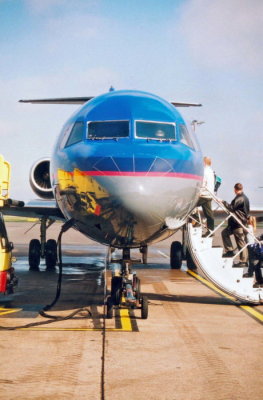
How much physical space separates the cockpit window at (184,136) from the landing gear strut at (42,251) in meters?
8.77

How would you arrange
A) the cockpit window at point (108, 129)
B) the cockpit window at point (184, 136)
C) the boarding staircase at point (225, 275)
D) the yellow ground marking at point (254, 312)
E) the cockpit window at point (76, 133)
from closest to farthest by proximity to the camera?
the cockpit window at point (108, 129), the cockpit window at point (76, 133), the cockpit window at point (184, 136), the yellow ground marking at point (254, 312), the boarding staircase at point (225, 275)

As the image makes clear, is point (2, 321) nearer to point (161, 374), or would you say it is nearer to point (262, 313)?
point (161, 374)

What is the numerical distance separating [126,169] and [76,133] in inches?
71.9

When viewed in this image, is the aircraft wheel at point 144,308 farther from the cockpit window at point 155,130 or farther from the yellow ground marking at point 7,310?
the cockpit window at point 155,130

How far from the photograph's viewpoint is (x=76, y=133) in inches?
348

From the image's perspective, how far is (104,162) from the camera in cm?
756

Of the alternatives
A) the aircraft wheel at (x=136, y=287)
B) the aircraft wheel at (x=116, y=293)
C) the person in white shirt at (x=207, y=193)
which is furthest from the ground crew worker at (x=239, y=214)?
the aircraft wheel at (x=116, y=293)

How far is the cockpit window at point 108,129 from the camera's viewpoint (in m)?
8.29

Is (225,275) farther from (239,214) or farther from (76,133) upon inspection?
(76,133)

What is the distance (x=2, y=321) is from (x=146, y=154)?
145 inches

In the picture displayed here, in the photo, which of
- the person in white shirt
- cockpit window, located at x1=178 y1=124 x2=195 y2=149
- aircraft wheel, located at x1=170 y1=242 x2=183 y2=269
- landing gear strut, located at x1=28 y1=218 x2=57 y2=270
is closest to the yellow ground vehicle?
cockpit window, located at x1=178 y1=124 x2=195 y2=149

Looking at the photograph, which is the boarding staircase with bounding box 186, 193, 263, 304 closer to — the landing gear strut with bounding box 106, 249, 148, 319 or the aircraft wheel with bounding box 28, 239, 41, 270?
the landing gear strut with bounding box 106, 249, 148, 319

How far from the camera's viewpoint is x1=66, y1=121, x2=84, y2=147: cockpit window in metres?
8.67

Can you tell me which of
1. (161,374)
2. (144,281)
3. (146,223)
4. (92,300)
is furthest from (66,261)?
(161,374)
